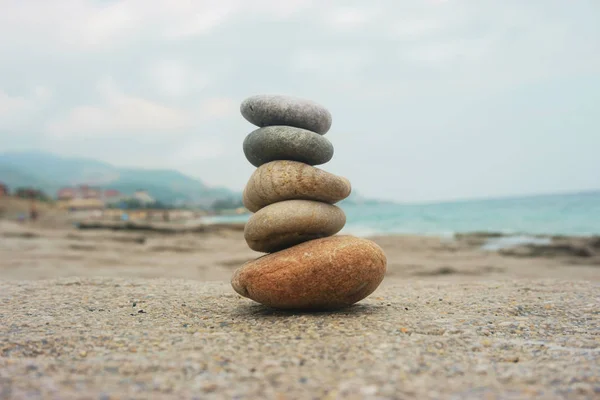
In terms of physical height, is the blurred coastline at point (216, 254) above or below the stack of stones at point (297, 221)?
below

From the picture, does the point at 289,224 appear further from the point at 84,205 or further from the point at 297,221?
the point at 84,205

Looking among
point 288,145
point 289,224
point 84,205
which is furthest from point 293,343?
point 84,205

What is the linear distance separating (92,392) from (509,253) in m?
20.3

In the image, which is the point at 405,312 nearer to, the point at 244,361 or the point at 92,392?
the point at 244,361

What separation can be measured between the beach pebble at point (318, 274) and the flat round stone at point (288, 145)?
53.4 inches

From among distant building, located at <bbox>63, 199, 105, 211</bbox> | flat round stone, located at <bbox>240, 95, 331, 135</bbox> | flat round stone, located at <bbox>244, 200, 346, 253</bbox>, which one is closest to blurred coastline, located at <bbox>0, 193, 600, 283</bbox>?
flat round stone, located at <bbox>244, 200, 346, 253</bbox>

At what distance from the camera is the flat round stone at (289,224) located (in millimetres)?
6617

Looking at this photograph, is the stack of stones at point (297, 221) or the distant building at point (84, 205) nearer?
the stack of stones at point (297, 221)

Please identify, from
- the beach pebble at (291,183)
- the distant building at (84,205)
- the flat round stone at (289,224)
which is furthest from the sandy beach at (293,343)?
the distant building at (84,205)

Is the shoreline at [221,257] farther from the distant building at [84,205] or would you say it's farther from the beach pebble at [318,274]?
the distant building at [84,205]

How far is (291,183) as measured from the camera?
6.76 meters

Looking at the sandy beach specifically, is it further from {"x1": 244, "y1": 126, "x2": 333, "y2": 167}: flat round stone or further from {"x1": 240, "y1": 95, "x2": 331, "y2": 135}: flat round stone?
{"x1": 240, "y1": 95, "x2": 331, "y2": 135}: flat round stone

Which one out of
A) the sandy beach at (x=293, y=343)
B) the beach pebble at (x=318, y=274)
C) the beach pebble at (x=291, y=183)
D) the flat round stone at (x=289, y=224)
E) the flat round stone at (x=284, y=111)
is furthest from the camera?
the flat round stone at (x=284, y=111)

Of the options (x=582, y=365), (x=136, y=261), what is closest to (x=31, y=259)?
(x=136, y=261)
